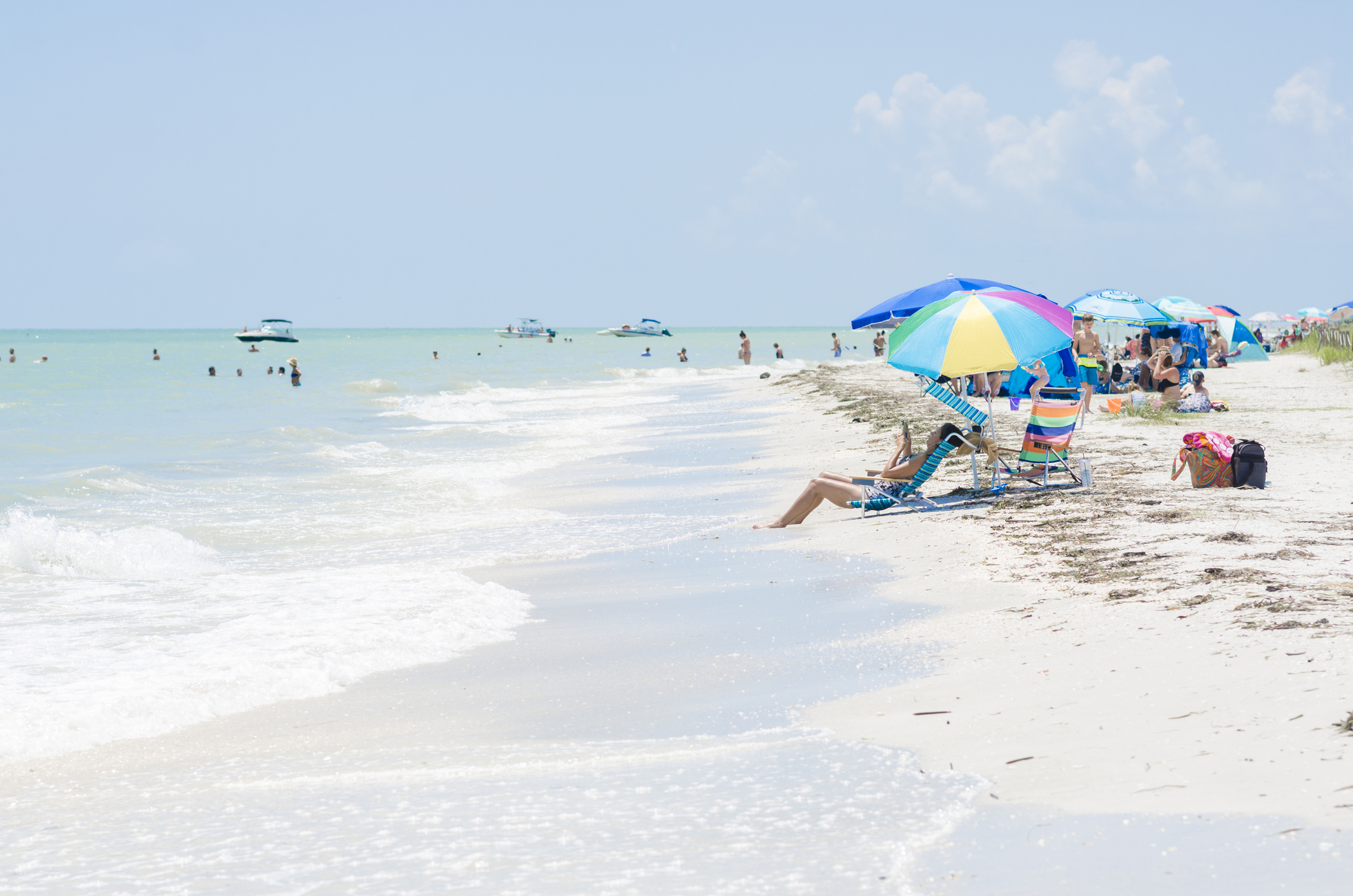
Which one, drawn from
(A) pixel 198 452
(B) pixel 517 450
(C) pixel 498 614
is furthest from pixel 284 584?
(A) pixel 198 452

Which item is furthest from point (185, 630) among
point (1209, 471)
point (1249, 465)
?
point (1249, 465)

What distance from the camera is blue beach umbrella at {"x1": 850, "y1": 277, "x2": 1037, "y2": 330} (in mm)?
11852

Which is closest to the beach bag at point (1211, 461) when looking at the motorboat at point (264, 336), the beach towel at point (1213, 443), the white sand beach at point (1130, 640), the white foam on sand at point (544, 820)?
the beach towel at point (1213, 443)

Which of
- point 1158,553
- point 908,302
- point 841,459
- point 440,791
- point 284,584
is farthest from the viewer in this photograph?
point 841,459

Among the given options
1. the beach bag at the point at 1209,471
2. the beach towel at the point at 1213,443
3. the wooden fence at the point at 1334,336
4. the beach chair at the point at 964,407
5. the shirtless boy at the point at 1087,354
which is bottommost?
the beach bag at the point at 1209,471

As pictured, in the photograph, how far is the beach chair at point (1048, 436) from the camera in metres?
10.4

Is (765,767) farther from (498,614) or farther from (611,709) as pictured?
(498,614)

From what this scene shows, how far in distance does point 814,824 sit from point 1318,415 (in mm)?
15537

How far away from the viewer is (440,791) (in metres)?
4.23

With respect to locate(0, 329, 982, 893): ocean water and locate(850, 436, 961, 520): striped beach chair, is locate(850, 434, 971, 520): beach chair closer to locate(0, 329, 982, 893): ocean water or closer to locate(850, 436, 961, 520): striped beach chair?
locate(850, 436, 961, 520): striped beach chair

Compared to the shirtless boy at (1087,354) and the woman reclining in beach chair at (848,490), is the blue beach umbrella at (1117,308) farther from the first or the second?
the woman reclining in beach chair at (848,490)

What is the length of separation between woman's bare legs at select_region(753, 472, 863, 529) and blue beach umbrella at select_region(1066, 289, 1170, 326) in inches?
516

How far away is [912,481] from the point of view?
10297 millimetres

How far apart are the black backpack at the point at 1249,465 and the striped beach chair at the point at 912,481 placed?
94.6 inches
